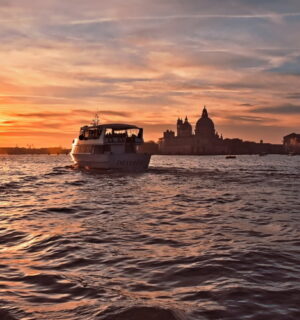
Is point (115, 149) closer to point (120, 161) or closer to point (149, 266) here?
point (120, 161)

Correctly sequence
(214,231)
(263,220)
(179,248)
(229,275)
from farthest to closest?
(263,220) → (214,231) → (179,248) → (229,275)

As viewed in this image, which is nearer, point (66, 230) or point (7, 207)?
point (66, 230)

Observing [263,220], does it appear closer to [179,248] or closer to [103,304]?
[179,248]

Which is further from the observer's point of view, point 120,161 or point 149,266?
point 120,161

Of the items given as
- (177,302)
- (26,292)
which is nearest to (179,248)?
(177,302)

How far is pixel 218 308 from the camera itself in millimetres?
5539

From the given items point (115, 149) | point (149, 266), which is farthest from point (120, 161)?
point (149, 266)

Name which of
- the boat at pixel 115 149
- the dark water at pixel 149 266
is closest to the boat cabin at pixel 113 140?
the boat at pixel 115 149

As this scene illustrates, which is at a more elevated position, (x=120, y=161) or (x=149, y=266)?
(x=120, y=161)

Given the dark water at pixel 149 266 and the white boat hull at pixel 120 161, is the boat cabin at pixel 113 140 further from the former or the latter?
the dark water at pixel 149 266

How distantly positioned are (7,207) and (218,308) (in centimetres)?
1547

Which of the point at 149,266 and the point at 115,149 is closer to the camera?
the point at 149,266

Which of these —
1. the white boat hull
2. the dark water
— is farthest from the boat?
the dark water

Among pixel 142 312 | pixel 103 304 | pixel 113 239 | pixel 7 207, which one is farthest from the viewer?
pixel 7 207
